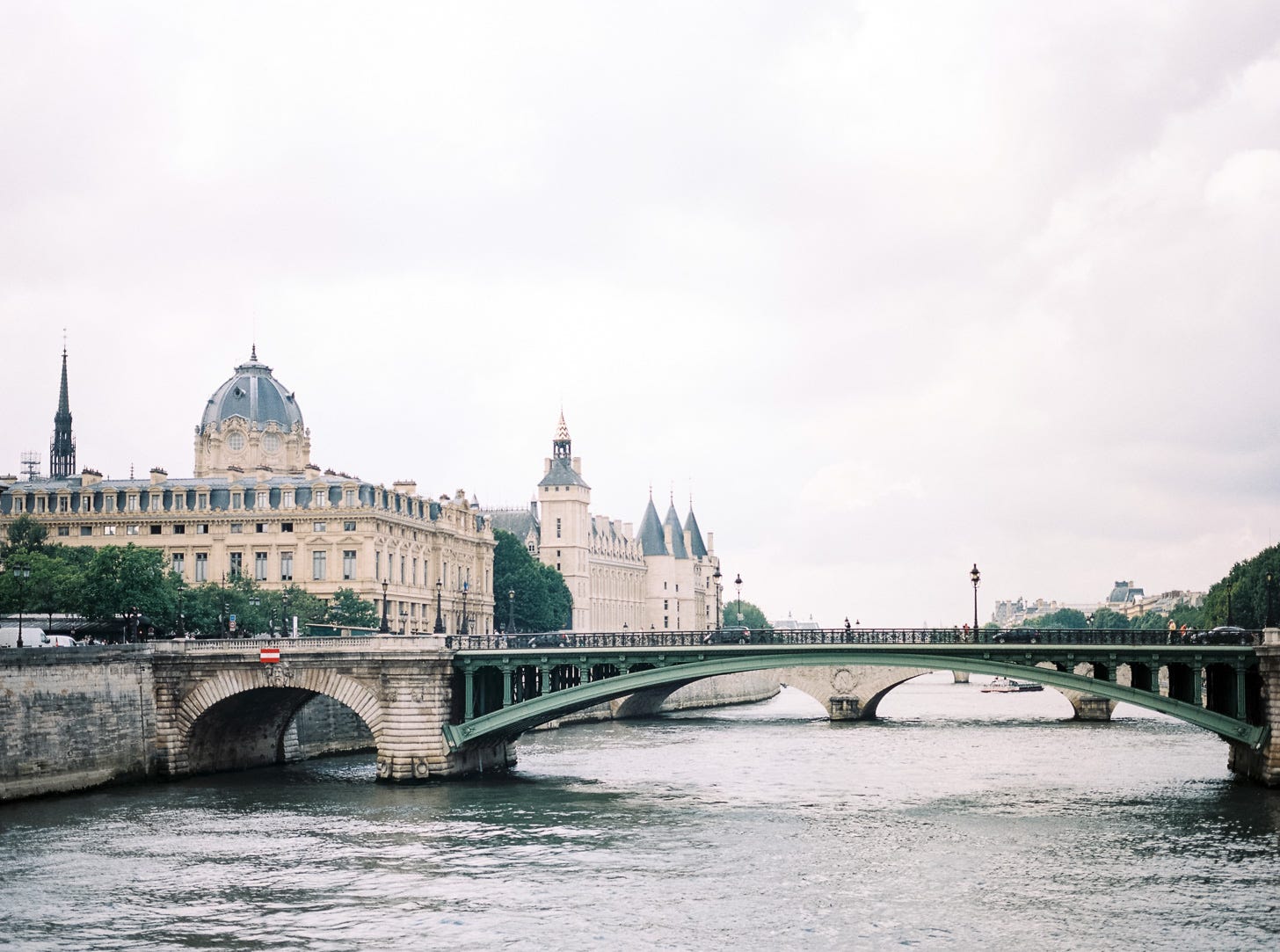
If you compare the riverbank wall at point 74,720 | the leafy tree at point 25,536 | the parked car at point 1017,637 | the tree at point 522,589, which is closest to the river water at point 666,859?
the riverbank wall at point 74,720

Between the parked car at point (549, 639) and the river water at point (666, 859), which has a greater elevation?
the parked car at point (549, 639)

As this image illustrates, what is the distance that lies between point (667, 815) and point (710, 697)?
74.6 m

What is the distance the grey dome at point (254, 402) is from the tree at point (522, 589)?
1079 inches

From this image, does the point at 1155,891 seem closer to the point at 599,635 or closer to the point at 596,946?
the point at 596,946

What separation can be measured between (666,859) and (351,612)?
62.3m

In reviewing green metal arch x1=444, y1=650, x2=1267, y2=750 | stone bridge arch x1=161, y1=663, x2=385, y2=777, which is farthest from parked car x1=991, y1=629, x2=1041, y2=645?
stone bridge arch x1=161, y1=663, x2=385, y2=777

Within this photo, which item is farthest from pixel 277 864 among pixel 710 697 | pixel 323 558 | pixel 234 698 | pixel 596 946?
pixel 710 697

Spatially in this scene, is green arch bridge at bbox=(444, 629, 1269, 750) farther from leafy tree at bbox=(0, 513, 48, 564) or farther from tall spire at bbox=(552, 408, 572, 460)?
tall spire at bbox=(552, 408, 572, 460)

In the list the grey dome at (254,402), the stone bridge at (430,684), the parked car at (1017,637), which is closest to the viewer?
the stone bridge at (430,684)

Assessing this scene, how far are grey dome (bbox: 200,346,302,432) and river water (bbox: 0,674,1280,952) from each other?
57.6m

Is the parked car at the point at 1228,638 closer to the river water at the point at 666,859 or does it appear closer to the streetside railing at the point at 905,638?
the streetside railing at the point at 905,638

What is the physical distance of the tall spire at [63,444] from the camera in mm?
134000

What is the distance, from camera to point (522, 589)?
149125mm

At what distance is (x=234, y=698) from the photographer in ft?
223
